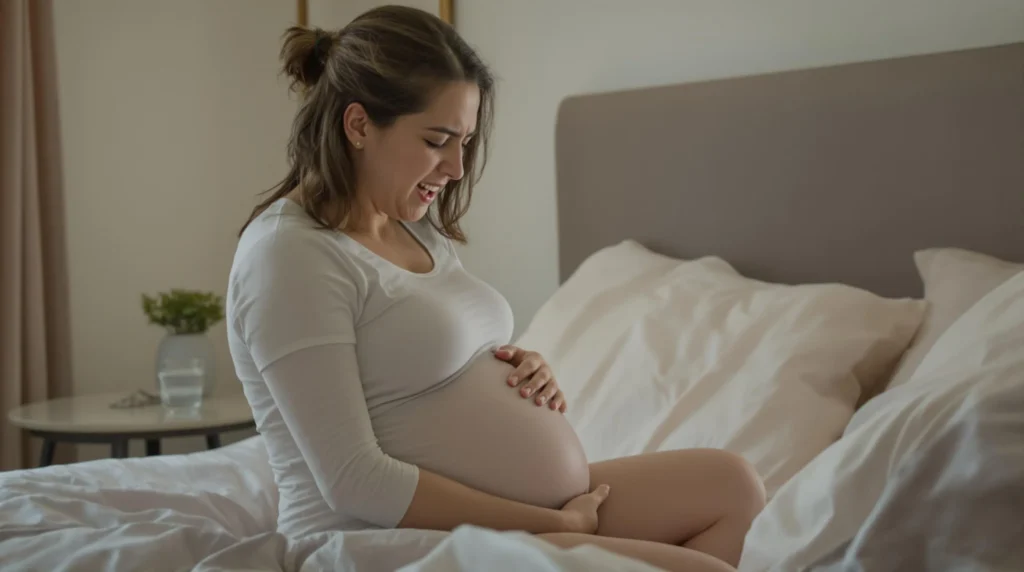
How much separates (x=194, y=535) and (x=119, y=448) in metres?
→ 1.21

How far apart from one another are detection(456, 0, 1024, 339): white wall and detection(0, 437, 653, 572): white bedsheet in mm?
1037

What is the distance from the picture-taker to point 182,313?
8.32 feet

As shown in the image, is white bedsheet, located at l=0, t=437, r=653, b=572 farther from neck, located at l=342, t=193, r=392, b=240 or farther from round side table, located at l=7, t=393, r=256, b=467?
round side table, located at l=7, t=393, r=256, b=467

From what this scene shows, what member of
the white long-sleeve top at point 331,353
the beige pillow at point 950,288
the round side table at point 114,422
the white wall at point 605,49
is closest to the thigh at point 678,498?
the white long-sleeve top at point 331,353

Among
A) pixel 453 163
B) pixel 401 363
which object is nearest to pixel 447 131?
pixel 453 163

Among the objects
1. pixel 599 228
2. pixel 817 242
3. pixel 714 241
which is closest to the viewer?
pixel 817 242

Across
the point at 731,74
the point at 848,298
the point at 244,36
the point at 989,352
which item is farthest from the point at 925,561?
the point at 244,36

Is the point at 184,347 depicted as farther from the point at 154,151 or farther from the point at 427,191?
the point at 427,191

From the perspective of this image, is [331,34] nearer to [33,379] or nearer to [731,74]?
[731,74]

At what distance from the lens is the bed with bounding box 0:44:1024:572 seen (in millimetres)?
939

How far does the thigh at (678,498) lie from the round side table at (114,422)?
3.84 feet

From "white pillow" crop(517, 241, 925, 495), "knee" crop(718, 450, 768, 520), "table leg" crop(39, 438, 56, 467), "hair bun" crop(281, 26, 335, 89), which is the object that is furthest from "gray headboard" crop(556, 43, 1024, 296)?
"table leg" crop(39, 438, 56, 467)

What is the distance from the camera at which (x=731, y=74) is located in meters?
2.27

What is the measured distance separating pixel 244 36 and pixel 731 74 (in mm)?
1463
